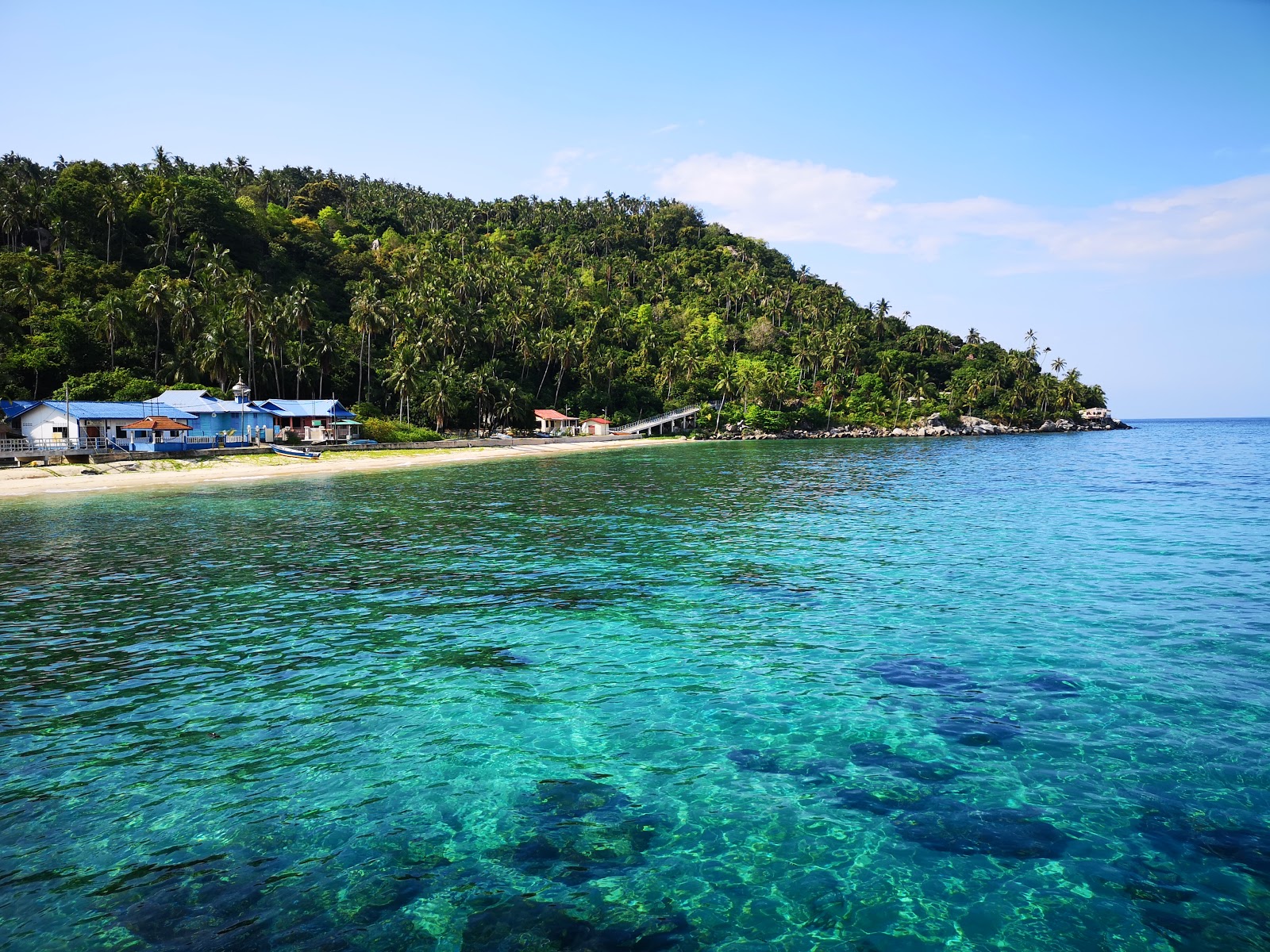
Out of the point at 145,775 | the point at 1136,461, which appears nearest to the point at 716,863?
the point at 145,775

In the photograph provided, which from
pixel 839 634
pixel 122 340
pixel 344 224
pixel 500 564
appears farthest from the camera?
pixel 344 224

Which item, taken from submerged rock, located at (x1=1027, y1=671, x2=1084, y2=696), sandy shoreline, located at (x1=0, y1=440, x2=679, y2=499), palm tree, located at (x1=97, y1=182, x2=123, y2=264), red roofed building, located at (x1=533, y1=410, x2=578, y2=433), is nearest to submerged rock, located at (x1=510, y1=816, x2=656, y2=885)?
submerged rock, located at (x1=1027, y1=671, x2=1084, y2=696)

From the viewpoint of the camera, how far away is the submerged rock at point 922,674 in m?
12.9

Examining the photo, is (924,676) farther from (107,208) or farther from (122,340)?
(107,208)

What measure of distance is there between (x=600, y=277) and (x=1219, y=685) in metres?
178

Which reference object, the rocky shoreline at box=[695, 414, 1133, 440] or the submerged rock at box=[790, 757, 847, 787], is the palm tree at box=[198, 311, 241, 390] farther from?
the submerged rock at box=[790, 757, 847, 787]

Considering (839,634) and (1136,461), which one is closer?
(839,634)

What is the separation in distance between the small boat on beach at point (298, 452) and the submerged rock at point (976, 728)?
231 ft

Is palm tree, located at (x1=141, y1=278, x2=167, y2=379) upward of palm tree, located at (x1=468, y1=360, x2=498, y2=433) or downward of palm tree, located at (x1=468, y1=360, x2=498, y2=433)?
upward

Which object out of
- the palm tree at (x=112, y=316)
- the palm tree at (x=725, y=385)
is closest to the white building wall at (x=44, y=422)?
the palm tree at (x=112, y=316)

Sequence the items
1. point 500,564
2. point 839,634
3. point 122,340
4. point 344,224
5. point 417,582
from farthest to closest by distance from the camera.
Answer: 1. point 344,224
2. point 122,340
3. point 500,564
4. point 417,582
5. point 839,634

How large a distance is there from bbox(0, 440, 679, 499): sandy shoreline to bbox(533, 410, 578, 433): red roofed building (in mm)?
24902

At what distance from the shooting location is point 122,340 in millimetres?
83438

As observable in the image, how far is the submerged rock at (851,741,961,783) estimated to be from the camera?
975cm
